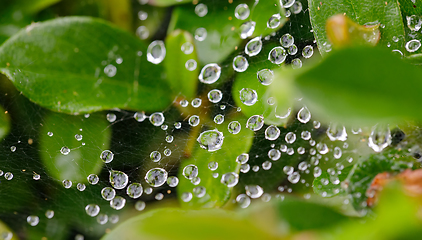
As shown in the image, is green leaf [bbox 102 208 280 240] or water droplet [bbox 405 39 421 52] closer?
green leaf [bbox 102 208 280 240]

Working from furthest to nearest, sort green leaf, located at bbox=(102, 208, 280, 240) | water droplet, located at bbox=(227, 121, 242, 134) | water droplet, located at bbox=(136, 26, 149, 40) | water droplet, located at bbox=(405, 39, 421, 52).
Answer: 1. water droplet, located at bbox=(136, 26, 149, 40)
2. water droplet, located at bbox=(227, 121, 242, 134)
3. water droplet, located at bbox=(405, 39, 421, 52)
4. green leaf, located at bbox=(102, 208, 280, 240)

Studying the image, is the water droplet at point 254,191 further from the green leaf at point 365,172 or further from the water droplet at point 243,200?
the green leaf at point 365,172

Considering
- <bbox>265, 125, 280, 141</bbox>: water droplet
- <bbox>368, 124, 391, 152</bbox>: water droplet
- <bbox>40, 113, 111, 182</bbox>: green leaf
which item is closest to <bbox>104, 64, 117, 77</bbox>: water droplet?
<bbox>40, 113, 111, 182</bbox>: green leaf

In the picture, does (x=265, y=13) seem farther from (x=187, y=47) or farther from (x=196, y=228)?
(x=196, y=228)

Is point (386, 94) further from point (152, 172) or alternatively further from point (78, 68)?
point (78, 68)

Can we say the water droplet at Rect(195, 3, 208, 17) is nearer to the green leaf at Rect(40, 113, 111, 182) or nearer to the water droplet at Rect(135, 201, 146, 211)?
the green leaf at Rect(40, 113, 111, 182)

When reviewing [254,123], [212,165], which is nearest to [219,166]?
[212,165]

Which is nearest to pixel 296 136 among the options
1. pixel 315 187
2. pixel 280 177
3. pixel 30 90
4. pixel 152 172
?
pixel 280 177
